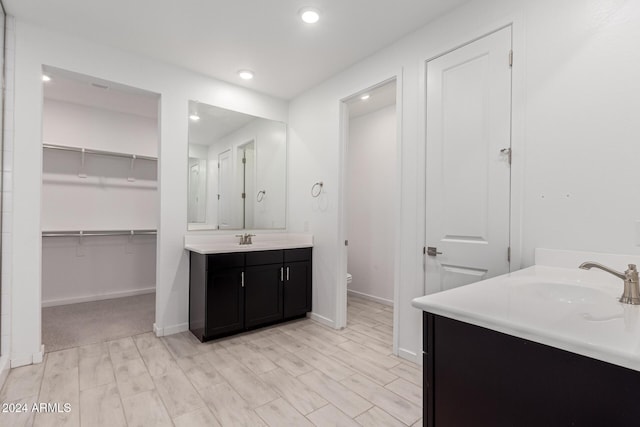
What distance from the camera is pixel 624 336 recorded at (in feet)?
2.37

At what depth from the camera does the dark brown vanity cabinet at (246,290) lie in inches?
109

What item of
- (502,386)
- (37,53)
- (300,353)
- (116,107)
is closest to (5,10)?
(37,53)

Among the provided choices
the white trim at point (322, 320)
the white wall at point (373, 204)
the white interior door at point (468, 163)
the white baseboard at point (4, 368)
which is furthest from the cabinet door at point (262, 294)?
the white baseboard at point (4, 368)

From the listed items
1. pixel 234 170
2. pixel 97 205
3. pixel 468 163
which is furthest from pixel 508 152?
pixel 97 205

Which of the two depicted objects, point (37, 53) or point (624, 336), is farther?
point (37, 53)

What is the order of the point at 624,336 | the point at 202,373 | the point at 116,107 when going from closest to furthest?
the point at 624,336, the point at 202,373, the point at 116,107

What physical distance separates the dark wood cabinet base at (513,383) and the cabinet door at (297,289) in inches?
92.3

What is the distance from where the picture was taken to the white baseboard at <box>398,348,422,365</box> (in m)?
2.36

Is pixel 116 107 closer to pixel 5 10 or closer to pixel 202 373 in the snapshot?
pixel 5 10

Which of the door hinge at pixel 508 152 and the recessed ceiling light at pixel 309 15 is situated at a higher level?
the recessed ceiling light at pixel 309 15

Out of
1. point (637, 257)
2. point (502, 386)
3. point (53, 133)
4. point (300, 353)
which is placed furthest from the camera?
point (53, 133)

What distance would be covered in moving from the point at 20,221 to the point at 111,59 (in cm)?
153

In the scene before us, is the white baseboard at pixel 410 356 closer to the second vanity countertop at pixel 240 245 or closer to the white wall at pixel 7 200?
the second vanity countertop at pixel 240 245

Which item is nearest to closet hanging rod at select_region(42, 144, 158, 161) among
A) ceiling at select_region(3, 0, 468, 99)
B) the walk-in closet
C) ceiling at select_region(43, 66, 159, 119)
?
the walk-in closet
